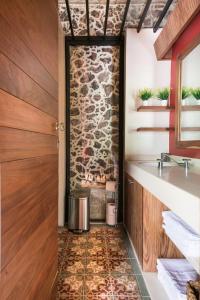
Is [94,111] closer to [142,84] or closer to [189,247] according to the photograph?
[142,84]

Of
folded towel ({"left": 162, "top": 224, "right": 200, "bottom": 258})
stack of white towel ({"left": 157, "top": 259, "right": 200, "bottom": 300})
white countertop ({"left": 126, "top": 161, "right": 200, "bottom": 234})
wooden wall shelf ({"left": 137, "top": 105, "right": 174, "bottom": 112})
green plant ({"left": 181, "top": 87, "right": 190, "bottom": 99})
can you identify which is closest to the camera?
white countertop ({"left": 126, "top": 161, "right": 200, "bottom": 234})

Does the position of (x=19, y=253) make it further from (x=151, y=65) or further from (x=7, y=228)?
(x=151, y=65)

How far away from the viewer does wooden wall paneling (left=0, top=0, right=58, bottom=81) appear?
87 cm

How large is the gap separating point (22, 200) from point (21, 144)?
237 millimetres

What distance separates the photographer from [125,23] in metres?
3.12

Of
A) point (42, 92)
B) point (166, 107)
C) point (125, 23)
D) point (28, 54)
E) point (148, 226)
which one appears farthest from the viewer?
point (125, 23)

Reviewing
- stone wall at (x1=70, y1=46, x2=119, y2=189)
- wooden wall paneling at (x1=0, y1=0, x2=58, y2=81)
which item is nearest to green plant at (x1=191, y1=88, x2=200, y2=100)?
wooden wall paneling at (x1=0, y1=0, x2=58, y2=81)

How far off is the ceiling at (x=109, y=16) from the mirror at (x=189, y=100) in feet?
3.47

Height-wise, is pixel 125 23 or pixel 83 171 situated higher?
pixel 125 23

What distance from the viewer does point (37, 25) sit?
1.16 metres

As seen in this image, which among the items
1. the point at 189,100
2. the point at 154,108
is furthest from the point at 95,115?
the point at 189,100

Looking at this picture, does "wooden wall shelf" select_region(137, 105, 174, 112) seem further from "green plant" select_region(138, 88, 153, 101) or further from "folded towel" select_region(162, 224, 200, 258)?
"folded towel" select_region(162, 224, 200, 258)

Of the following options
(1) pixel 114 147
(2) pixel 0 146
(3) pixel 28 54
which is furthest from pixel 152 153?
(2) pixel 0 146

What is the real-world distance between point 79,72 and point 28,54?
248 centimetres
